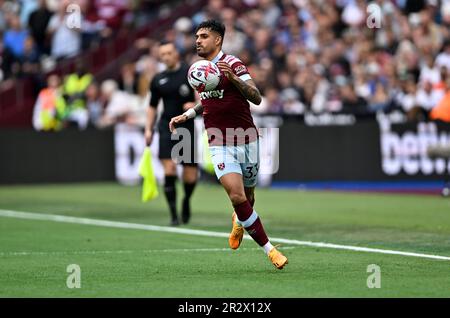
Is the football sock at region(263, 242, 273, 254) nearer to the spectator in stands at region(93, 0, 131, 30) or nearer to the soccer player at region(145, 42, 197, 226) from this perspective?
the soccer player at region(145, 42, 197, 226)

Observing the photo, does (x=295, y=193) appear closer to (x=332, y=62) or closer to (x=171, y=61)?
(x=332, y=62)

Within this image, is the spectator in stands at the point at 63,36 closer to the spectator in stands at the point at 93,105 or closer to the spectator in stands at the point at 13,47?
the spectator in stands at the point at 13,47

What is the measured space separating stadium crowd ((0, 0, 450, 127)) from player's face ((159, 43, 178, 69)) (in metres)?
8.57

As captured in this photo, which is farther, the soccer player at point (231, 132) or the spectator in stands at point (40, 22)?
the spectator in stands at point (40, 22)

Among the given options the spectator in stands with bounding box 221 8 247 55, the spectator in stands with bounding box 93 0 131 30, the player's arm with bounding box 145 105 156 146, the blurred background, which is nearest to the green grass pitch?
the player's arm with bounding box 145 105 156 146

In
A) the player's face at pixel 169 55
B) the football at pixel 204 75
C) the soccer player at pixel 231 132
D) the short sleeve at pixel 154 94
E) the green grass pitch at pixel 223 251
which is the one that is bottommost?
the green grass pitch at pixel 223 251

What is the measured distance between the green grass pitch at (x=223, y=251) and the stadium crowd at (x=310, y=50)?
475 centimetres

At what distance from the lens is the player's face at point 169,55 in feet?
52.3

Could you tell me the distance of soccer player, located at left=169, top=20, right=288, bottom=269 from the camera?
1101cm

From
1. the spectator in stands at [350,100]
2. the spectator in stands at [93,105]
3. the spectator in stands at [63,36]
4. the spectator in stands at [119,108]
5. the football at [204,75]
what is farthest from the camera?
the spectator in stands at [63,36]

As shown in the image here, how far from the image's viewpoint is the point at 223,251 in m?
12.7

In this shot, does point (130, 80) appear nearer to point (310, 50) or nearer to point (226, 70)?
point (310, 50)

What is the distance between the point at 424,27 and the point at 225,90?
16300mm

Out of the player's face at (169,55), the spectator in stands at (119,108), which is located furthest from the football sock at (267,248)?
→ the spectator in stands at (119,108)
